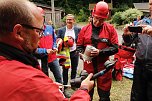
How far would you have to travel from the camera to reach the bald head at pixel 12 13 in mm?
2016

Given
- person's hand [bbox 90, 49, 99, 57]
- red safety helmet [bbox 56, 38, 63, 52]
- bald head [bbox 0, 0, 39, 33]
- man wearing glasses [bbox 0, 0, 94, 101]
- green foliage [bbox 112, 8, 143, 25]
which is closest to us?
man wearing glasses [bbox 0, 0, 94, 101]

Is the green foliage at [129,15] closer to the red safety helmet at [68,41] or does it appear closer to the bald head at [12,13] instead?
the red safety helmet at [68,41]

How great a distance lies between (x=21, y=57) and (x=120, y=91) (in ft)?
20.0

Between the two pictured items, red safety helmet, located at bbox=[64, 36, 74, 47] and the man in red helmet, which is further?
red safety helmet, located at bbox=[64, 36, 74, 47]

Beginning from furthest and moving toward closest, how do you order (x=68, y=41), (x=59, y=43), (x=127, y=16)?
(x=127, y=16) → (x=68, y=41) → (x=59, y=43)

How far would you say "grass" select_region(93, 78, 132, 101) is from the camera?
730cm

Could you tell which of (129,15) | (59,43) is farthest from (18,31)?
(129,15)

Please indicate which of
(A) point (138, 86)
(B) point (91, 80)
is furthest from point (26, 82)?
(A) point (138, 86)

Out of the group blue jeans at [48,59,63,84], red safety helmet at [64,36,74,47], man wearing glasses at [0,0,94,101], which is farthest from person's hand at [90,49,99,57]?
man wearing glasses at [0,0,94,101]

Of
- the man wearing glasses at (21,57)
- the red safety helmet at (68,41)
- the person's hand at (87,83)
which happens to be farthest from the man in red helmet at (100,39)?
the man wearing glasses at (21,57)

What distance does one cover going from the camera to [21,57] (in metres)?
2.04

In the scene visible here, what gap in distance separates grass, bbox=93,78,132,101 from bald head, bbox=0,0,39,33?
5.23 m

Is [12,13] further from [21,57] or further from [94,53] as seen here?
[94,53]

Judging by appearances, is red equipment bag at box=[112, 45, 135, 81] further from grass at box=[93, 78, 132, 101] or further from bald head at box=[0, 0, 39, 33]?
bald head at box=[0, 0, 39, 33]
